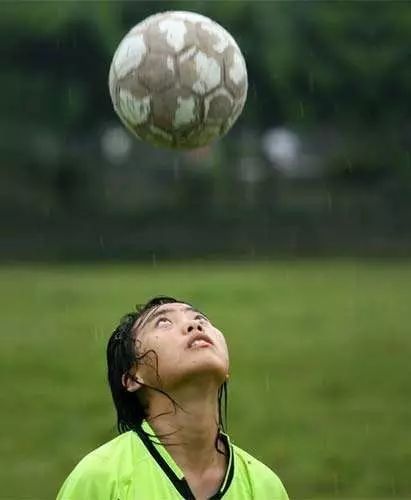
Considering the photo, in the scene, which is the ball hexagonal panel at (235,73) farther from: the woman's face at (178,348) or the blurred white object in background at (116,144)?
the blurred white object in background at (116,144)

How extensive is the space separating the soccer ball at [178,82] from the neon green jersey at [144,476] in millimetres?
1741

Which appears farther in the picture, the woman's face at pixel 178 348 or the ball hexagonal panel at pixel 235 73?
the ball hexagonal panel at pixel 235 73

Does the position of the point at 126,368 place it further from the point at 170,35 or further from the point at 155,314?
the point at 170,35

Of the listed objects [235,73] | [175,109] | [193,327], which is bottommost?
[193,327]

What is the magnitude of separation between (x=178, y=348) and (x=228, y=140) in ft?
89.8

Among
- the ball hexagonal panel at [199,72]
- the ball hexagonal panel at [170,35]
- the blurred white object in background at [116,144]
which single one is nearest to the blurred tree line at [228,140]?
the blurred white object in background at [116,144]

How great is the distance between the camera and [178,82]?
4.86m

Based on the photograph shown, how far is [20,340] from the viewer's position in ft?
48.5

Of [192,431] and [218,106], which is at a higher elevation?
[218,106]

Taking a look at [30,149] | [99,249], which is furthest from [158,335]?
[30,149]

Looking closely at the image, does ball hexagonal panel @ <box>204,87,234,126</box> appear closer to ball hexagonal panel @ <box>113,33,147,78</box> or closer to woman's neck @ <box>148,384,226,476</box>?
ball hexagonal panel @ <box>113,33,147,78</box>

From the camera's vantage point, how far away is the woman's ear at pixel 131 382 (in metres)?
3.39

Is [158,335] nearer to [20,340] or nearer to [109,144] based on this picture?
[20,340]

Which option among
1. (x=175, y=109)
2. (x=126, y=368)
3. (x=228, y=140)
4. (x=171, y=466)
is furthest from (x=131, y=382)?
(x=228, y=140)
